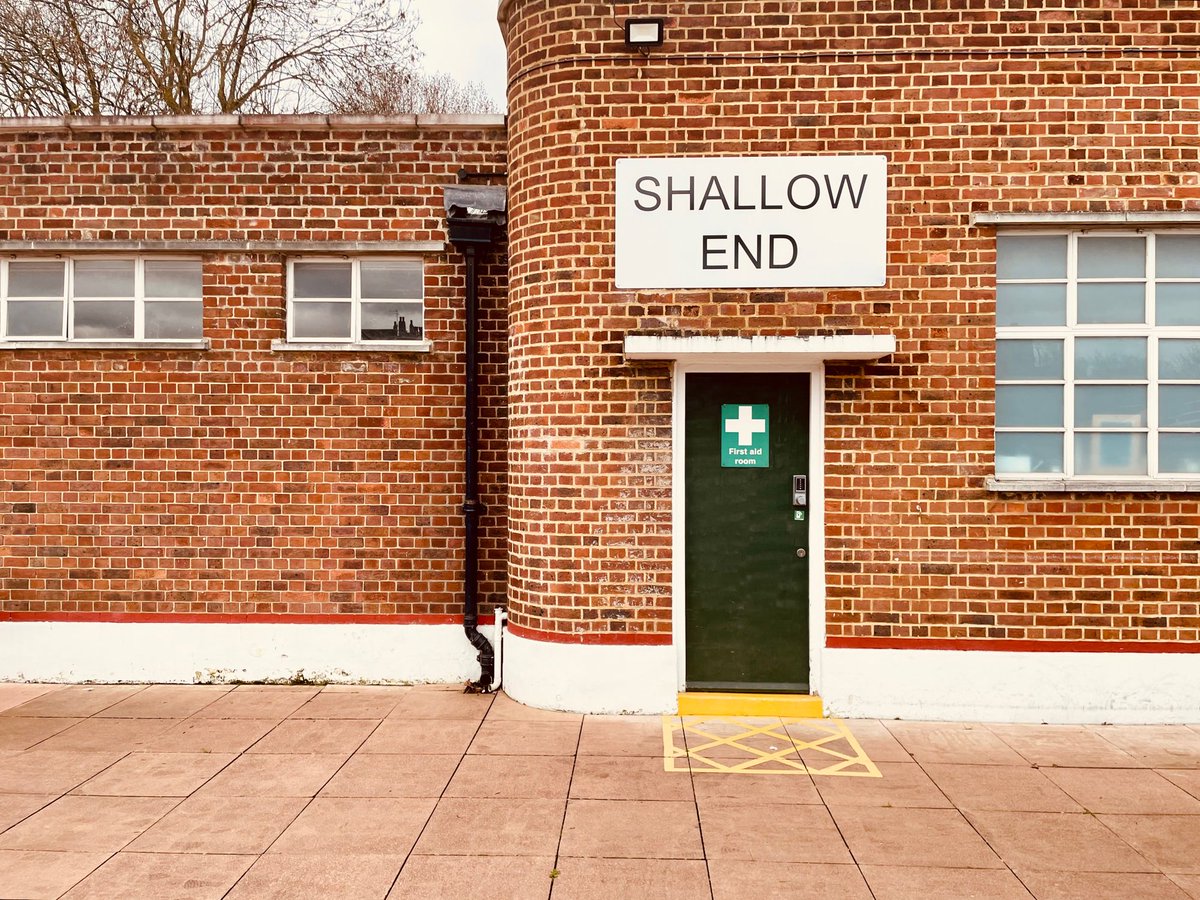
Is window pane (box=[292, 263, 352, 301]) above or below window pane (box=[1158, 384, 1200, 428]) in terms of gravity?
above

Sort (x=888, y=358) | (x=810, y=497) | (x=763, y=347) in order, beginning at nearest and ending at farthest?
(x=763, y=347)
(x=888, y=358)
(x=810, y=497)

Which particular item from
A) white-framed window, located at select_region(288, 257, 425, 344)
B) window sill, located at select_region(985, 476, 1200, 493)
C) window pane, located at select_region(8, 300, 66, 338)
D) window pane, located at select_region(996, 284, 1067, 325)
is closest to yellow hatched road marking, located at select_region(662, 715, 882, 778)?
window sill, located at select_region(985, 476, 1200, 493)

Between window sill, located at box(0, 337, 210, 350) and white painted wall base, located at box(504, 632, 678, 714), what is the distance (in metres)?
3.78

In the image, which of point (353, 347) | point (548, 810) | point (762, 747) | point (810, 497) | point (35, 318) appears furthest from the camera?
point (35, 318)

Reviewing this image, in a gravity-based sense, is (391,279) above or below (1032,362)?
above

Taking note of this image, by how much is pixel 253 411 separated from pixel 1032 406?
610cm

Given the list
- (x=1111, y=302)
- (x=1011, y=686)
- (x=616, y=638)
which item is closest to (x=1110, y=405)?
(x=1111, y=302)

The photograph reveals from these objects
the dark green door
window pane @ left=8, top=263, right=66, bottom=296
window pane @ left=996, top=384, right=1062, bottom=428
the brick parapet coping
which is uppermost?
the brick parapet coping

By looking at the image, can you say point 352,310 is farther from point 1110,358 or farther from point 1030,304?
point 1110,358

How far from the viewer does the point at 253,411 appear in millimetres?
6691

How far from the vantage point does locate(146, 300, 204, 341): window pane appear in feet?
22.2

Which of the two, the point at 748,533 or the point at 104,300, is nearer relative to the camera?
the point at 748,533

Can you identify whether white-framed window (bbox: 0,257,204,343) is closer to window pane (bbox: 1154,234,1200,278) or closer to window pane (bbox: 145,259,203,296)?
window pane (bbox: 145,259,203,296)

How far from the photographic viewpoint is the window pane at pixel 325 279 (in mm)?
6750
